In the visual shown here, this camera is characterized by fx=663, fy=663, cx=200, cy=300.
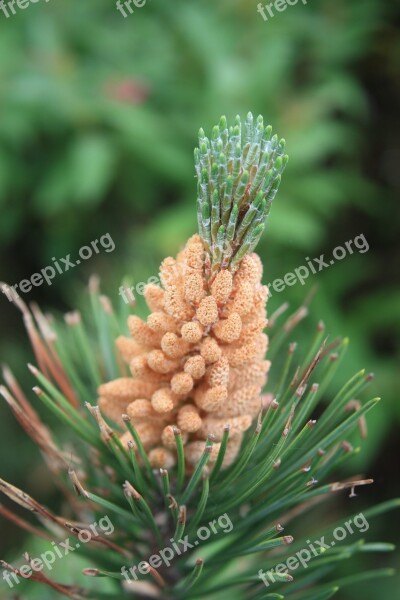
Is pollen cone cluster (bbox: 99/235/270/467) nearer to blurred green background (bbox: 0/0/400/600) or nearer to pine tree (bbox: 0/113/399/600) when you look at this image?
pine tree (bbox: 0/113/399/600)

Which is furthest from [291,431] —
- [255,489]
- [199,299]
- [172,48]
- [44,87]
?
[172,48]

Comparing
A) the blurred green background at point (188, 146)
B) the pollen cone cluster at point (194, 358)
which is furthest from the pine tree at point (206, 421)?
the blurred green background at point (188, 146)

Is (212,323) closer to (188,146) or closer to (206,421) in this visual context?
(206,421)

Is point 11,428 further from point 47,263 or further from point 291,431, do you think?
point 291,431

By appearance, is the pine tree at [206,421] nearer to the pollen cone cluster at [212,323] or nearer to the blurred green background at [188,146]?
the pollen cone cluster at [212,323]

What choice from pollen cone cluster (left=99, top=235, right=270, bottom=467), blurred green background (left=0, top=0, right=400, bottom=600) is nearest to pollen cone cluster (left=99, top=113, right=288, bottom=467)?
pollen cone cluster (left=99, top=235, right=270, bottom=467)

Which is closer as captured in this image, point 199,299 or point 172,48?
point 199,299
